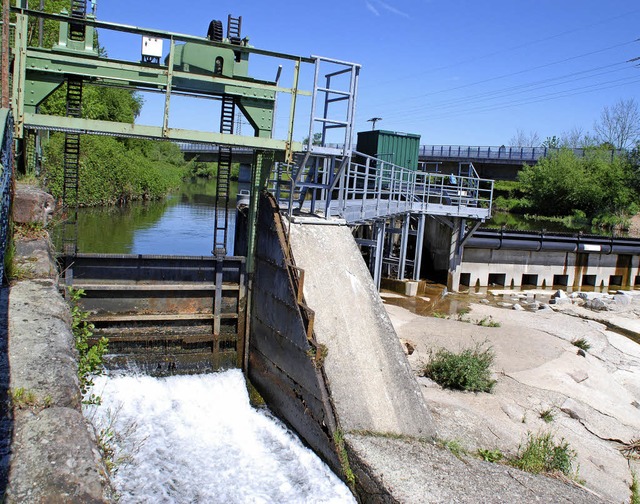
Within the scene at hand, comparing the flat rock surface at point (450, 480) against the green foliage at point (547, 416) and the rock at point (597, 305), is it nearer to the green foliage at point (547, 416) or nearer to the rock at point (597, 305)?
the green foliage at point (547, 416)

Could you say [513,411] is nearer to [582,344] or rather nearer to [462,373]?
[462,373]

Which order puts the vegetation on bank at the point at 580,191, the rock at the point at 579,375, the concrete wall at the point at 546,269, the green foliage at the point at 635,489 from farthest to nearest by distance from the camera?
the vegetation on bank at the point at 580,191, the concrete wall at the point at 546,269, the rock at the point at 579,375, the green foliage at the point at 635,489

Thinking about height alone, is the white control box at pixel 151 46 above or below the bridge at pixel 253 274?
above

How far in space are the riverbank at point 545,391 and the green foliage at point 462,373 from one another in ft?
0.55

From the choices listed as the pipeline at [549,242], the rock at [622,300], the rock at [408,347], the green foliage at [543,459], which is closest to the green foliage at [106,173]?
the rock at [408,347]

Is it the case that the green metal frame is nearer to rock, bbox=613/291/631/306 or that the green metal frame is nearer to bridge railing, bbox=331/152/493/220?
bridge railing, bbox=331/152/493/220

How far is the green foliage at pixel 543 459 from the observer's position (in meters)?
6.73

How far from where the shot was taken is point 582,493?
6.15 m

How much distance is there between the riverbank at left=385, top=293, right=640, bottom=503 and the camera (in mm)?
7629

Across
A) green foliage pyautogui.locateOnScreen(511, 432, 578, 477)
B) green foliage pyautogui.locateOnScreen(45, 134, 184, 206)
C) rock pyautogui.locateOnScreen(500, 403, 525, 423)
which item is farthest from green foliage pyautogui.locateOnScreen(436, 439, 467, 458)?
green foliage pyautogui.locateOnScreen(45, 134, 184, 206)

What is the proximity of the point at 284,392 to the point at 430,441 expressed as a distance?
275 cm

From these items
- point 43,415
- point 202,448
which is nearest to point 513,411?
point 202,448

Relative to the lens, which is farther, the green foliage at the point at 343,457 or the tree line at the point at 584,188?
the tree line at the point at 584,188

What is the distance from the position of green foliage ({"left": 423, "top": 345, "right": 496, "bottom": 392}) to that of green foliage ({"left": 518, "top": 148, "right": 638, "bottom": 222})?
48.4 metres
